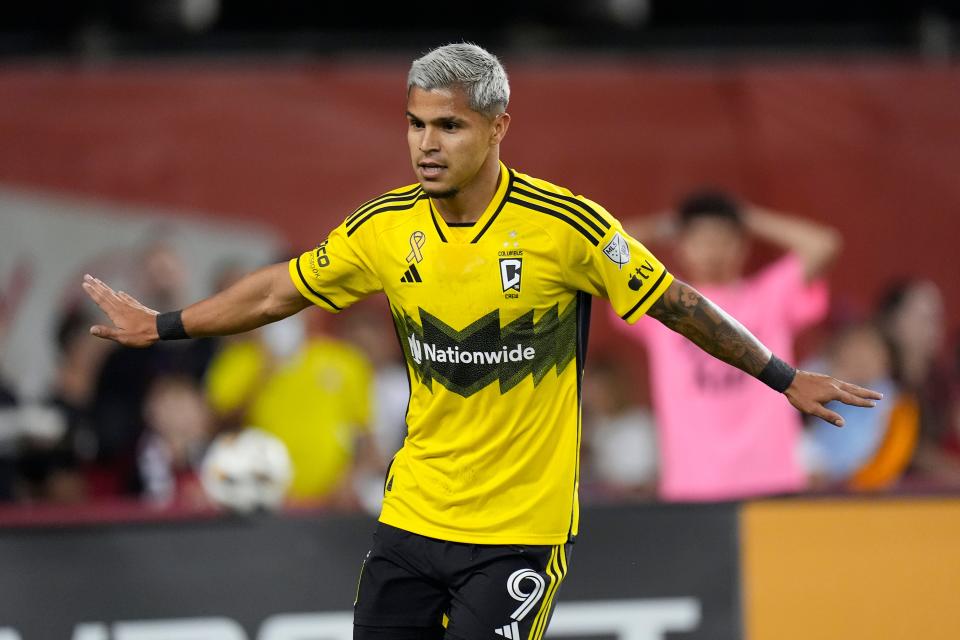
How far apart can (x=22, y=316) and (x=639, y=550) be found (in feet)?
19.9

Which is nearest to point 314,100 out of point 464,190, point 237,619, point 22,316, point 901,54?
point 22,316

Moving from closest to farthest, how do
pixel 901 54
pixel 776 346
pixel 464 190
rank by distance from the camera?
1. pixel 464 190
2. pixel 776 346
3. pixel 901 54

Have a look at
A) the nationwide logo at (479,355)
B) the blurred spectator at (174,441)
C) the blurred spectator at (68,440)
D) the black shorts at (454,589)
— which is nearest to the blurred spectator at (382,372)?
the blurred spectator at (174,441)

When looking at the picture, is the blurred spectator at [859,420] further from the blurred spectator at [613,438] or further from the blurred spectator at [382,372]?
the blurred spectator at [382,372]

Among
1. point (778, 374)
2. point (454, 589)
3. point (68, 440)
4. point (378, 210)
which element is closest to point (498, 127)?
point (378, 210)

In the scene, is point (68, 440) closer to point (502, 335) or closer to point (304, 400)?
point (304, 400)

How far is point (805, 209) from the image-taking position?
439 inches

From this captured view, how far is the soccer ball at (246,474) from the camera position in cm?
675

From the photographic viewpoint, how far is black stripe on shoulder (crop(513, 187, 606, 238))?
4.50m

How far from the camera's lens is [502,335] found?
4.52m

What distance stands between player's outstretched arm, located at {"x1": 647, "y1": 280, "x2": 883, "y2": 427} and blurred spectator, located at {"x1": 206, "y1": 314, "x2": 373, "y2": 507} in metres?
4.38

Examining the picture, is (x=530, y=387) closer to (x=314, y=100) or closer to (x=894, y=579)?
(x=894, y=579)

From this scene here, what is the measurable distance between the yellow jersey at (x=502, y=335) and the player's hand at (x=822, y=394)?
52 centimetres

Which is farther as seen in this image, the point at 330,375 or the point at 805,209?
the point at 805,209
